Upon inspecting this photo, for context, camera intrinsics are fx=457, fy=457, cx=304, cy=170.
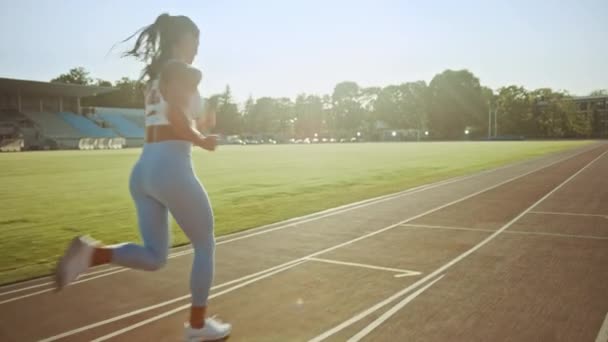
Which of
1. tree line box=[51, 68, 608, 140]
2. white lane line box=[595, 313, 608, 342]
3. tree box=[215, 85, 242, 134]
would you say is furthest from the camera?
tree box=[215, 85, 242, 134]

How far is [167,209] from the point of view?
3.23 m

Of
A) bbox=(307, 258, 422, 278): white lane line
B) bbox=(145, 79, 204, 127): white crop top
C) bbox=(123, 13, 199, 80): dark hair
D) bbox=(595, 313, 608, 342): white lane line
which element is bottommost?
bbox=(595, 313, 608, 342): white lane line

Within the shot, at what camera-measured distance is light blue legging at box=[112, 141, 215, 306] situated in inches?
118

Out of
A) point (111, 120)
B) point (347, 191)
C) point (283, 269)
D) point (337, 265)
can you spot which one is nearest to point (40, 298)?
point (283, 269)

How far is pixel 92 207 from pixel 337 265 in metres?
7.70

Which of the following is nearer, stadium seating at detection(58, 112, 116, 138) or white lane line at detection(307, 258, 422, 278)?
white lane line at detection(307, 258, 422, 278)

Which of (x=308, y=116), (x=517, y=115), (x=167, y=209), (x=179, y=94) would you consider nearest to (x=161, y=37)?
(x=179, y=94)

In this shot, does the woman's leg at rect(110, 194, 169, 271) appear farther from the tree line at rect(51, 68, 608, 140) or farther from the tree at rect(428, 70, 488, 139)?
the tree at rect(428, 70, 488, 139)

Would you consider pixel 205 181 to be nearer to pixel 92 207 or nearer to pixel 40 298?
pixel 92 207

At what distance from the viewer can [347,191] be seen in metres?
13.3

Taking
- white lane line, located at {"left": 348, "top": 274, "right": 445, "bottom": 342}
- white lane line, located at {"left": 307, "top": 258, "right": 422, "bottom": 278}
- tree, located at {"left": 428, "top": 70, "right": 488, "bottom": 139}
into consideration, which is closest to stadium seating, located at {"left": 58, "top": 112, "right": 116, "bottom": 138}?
white lane line, located at {"left": 307, "top": 258, "right": 422, "bottom": 278}

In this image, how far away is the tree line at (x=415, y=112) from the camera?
99.5 meters

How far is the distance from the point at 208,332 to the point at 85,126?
6897cm

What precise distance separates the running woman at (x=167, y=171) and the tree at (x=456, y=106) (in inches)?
4136
